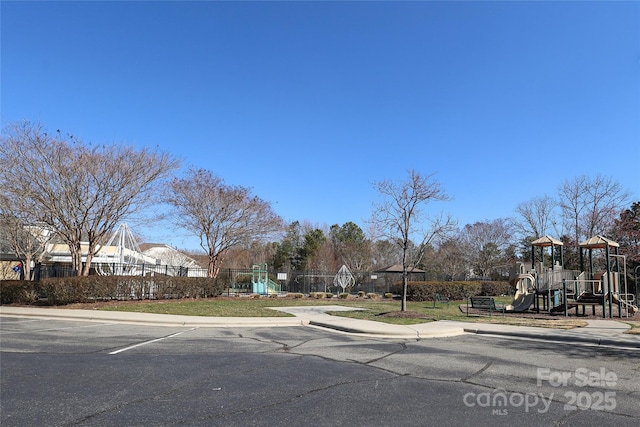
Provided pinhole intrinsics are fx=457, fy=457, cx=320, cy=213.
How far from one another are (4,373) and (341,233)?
60235mm

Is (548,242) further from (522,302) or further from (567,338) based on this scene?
(567,338)

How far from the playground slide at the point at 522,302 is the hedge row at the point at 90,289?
17113mm

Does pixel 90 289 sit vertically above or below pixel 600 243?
below

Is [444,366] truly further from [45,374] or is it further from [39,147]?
[39,147]

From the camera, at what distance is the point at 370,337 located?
1254cm

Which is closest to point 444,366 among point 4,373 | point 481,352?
point 481,352

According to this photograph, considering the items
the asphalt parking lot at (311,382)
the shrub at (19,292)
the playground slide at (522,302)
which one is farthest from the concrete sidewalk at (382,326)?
the playground slide at (522,302)

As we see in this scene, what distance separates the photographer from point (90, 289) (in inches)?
822

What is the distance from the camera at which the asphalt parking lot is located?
17.3ft

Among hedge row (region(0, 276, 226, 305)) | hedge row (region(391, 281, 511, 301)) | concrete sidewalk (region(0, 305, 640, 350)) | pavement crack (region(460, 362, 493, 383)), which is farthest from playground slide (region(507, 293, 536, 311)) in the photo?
hedge row (region(0, 276, 226, 305))

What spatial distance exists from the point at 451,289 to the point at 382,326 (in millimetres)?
19259

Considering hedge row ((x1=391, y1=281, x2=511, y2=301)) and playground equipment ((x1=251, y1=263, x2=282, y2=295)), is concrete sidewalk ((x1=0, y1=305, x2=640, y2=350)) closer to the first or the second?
hedge row ((x1=391, y1=281, x2=511, y2=301))

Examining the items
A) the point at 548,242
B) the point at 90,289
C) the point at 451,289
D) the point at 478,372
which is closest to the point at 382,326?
the point at 478,372

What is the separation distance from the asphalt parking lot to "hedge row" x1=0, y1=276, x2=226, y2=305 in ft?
32.6
